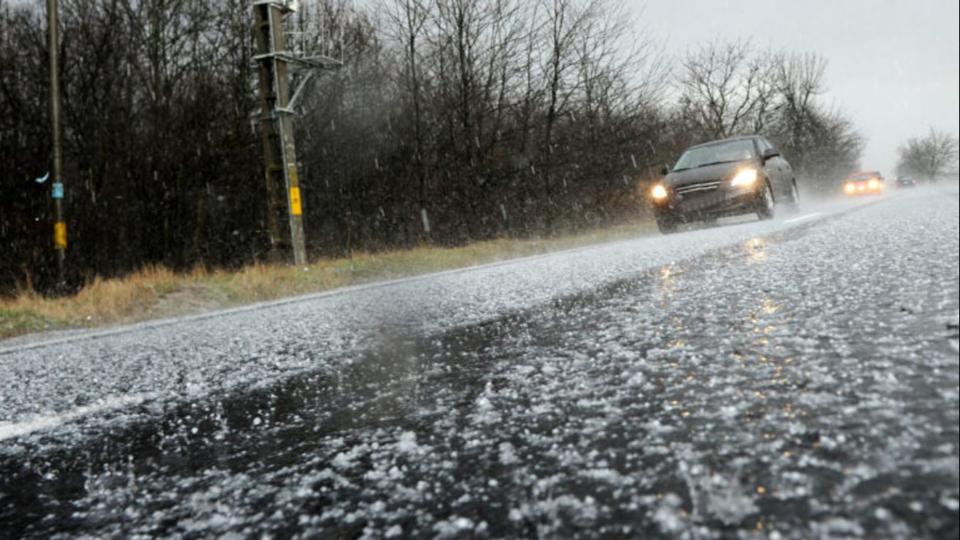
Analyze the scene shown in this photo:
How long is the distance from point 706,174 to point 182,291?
7.73 metres

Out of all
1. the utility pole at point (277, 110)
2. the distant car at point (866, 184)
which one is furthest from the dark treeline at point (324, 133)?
the distant car at point (866, 184)

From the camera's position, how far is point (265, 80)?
546 inches

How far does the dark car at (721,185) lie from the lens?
10.5 m

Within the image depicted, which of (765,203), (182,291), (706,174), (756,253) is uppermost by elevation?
(706,174)

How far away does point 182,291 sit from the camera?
9438mm

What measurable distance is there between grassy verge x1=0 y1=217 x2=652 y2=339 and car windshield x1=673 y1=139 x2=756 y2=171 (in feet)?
13.3

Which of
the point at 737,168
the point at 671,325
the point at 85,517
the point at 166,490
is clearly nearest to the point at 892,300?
the point at 671,325

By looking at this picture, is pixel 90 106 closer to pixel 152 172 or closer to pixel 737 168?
pixel 152 172

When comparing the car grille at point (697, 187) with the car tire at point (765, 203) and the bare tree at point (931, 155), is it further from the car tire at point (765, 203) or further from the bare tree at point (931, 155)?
the bare tree at point (931, 155)

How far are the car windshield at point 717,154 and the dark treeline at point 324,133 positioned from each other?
8.63m

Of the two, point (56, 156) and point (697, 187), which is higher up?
point (56, 156)

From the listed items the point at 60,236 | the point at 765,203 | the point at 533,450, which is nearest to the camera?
the point at 533,450

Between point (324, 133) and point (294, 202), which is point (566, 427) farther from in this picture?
point (324, 133)

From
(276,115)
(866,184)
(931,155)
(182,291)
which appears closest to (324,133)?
(276,115)
